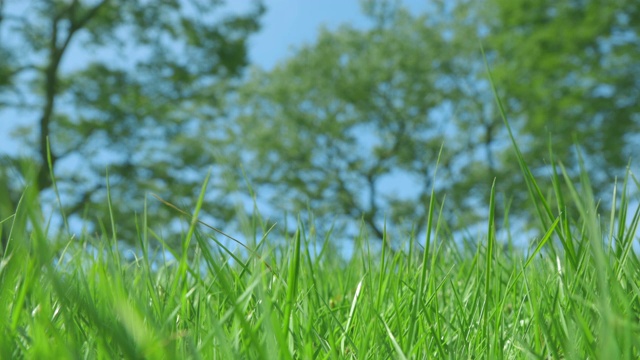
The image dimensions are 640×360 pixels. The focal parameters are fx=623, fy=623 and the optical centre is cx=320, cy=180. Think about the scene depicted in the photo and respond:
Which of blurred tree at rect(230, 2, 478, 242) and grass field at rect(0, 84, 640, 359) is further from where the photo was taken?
blurred tree at rect(230, 2, 478, 242)

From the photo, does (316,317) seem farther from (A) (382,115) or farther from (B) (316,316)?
(A) (382,115)

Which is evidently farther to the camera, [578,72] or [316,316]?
[578,72]

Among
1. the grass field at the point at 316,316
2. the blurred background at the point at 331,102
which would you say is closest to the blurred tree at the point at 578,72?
the blurred background at the point at 331,102

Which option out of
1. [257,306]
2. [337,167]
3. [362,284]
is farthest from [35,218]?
[337,167]

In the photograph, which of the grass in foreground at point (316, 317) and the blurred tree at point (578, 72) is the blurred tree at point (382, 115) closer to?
the blurred tree at point (578, 72)

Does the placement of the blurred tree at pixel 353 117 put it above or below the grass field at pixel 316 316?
above

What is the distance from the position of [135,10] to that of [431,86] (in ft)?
33.6

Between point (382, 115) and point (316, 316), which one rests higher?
point (382, 115)

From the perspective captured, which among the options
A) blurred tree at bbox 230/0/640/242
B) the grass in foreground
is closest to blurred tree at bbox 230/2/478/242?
blurred tree at bbox 230/0/640/242

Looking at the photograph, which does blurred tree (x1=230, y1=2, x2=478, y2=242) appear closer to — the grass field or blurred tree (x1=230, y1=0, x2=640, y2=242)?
blurred tree (x1=230, y1=0, x2=640, y2=242)

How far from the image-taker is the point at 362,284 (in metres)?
1.02

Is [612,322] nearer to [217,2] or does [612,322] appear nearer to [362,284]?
[362,284]

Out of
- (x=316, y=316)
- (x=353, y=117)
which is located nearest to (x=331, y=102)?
(x=353, y=117)

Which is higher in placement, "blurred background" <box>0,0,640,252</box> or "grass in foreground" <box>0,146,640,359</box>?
"blurred background" <box>0,0,640,252</box>
